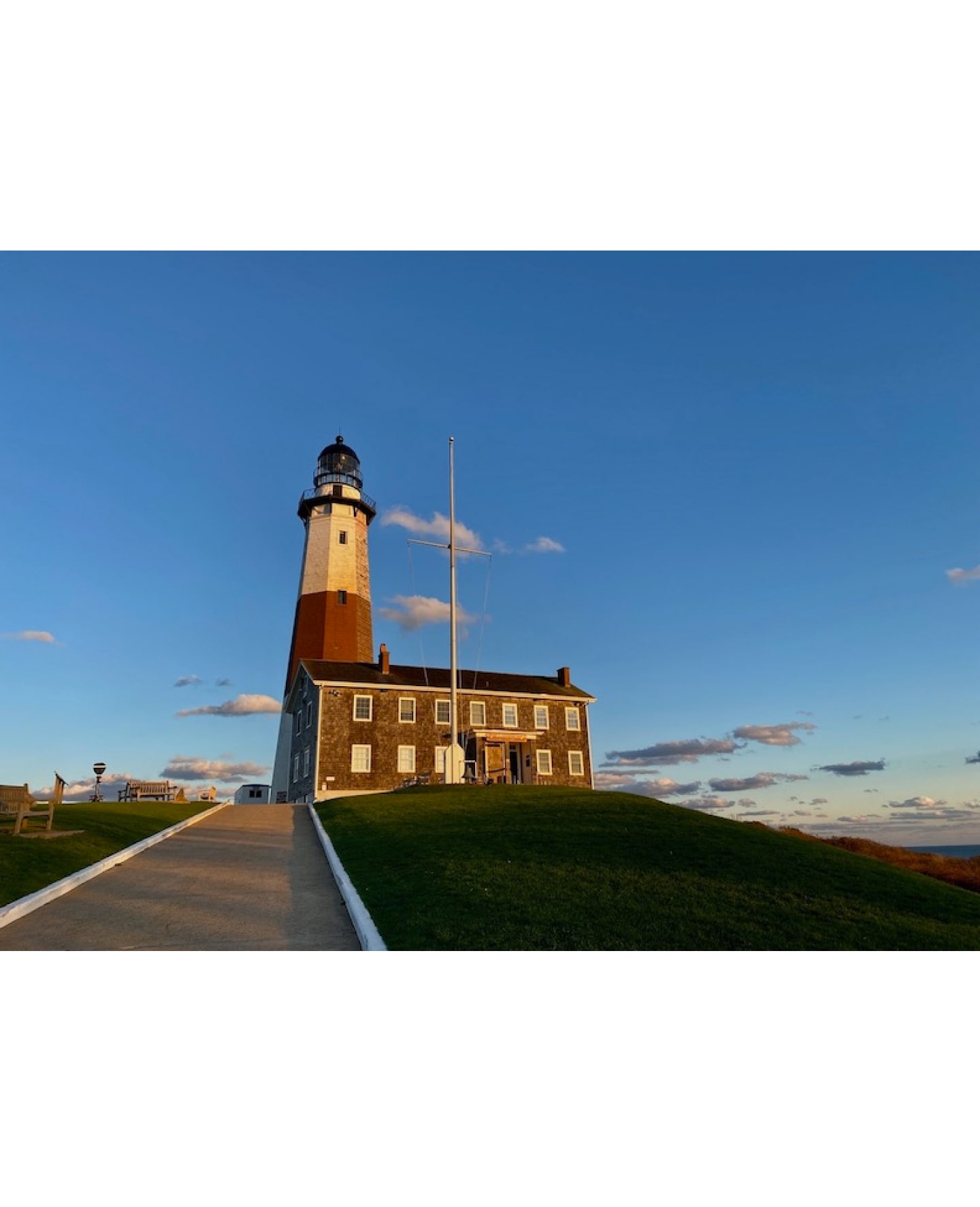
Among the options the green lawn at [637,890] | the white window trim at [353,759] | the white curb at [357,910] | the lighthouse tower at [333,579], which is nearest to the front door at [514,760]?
the white window trim at [353,759]

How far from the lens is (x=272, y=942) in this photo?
896cm

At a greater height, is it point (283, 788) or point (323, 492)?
point (323, 492)

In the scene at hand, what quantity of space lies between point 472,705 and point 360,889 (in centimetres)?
2730

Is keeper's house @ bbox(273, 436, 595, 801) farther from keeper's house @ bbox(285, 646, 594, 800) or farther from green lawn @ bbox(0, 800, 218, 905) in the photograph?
green lawn @ bbox(0, 800, 218, 905)

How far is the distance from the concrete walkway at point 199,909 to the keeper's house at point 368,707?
58.9 feet

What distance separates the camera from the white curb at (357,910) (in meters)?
8.59

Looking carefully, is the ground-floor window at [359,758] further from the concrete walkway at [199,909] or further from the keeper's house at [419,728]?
the concrete walkway at [199,909]

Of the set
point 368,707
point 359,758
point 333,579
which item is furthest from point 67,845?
point 333,579

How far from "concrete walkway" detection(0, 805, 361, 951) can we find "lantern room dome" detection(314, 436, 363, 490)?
110 feet

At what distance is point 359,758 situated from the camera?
3566cm

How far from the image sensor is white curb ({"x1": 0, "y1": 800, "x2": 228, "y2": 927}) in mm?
9805
